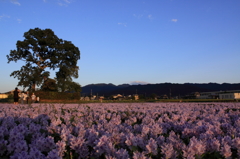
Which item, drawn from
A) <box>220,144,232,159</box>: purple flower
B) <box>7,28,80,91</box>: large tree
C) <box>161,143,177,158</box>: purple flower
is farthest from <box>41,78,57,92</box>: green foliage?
<box>220,144,232,159</box>: purple flower

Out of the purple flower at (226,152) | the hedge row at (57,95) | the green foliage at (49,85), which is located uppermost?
the green foliage at (49,85)

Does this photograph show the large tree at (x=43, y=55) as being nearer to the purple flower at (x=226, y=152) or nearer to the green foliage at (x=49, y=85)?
the green foliage at (x=49, y=85)

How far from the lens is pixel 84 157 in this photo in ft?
8.52

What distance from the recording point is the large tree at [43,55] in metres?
41.8

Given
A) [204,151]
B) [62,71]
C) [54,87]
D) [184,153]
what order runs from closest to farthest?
[184,153] < [204,151] < [54,87] < [62,71]

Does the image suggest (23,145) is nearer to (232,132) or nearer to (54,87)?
(232,132)

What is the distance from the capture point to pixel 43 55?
45.3 m

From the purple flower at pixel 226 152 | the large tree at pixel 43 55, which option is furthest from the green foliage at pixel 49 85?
the purple flower at pixel 226 152

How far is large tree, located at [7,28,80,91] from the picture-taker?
137 feet

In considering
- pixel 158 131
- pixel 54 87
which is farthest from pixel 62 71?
pixel 158 131

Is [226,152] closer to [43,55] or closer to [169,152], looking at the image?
[169,152]

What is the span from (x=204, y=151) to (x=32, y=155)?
184 centimetres

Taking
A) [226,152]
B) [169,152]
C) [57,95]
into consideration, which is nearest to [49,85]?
[57,95]

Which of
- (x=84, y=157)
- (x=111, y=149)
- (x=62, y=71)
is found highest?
(x=62, y=71)
